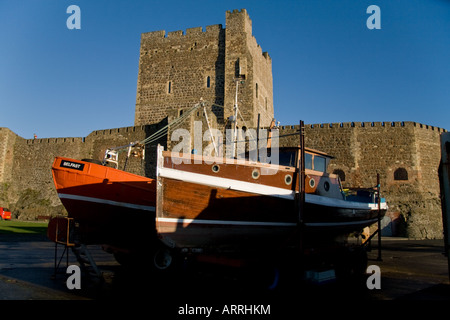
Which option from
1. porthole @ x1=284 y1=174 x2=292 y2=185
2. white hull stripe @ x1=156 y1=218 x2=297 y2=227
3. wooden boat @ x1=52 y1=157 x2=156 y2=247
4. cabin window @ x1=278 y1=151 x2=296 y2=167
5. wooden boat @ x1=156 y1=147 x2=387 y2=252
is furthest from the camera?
wooden boat @ x1=52 y1=157 x2=156 y2=247

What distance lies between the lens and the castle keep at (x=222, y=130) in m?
20.6

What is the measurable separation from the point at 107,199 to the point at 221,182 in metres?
3.26

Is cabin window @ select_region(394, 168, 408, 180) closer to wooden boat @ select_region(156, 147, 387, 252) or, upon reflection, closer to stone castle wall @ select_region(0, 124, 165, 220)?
wooden boat @ select_region(156, 147, 387, 252)

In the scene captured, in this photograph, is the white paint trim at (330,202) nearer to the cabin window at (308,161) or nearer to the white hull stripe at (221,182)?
the white hull stripe at (221,182)

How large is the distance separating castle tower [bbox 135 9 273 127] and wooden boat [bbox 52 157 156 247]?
14.6 m

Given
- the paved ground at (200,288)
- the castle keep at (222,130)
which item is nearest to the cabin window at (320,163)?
the paved ground at (200,288)

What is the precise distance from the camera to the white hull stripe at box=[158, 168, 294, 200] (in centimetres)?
640

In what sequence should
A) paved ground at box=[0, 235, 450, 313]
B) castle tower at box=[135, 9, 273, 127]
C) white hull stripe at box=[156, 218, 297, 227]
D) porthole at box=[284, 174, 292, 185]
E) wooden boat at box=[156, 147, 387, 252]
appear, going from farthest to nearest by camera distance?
castle tower at box=[135, 9, 273, 127] → porthole at box=[284, 174, 292, 185] → wooden boat at box=[156, 147, 387, 252] → white hull stripe at box=[156, 218, 297, 227] → paved ground at box=[0, 235, 450, 313]

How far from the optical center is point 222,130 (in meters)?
22.4

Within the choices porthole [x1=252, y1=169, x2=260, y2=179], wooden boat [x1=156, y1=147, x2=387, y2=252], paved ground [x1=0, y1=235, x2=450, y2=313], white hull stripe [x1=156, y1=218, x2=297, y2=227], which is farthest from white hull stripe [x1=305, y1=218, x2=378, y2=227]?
porthole [x1=252, y1=169, x2=260, y2=179]

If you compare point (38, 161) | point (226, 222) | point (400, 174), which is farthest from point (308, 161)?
point (38, 161)

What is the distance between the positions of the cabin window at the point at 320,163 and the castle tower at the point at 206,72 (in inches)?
558

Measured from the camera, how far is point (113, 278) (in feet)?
22.9

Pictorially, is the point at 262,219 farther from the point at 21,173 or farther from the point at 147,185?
the point at 21,173
